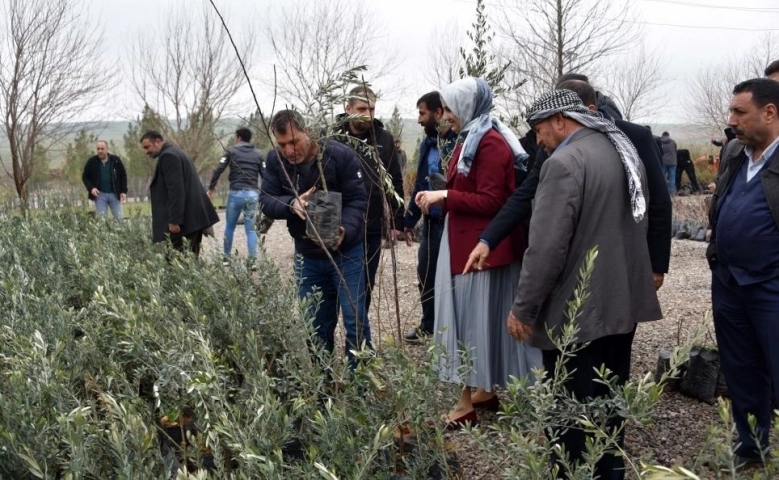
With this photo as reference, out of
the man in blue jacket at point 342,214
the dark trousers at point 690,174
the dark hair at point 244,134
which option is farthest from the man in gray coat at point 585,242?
the dark trousers at point 690,174

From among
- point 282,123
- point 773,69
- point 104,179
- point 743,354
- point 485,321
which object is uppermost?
point 773,69

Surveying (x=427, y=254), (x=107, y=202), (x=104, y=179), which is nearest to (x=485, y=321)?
(x=427, y=254)

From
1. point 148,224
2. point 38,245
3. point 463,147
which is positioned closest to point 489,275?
point 463,147

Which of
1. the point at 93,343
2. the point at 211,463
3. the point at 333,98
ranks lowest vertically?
the point at 211,463

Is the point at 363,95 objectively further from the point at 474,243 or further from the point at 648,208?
the point at 648,208

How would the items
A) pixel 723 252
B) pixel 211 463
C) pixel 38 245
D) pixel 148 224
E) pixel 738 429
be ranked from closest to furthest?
pixel 211 463
pixel 723 252
pixel 738 429
pixel 38 245
pixel 148 224

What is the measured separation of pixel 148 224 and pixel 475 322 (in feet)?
18.6

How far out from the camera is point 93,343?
10.2 ft

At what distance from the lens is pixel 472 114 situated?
368 cm

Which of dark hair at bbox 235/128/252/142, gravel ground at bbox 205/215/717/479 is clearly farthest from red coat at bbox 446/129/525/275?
dark hair at bbox 235/128/252/142

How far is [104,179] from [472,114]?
9.75 m

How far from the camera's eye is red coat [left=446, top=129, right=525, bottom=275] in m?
3.60

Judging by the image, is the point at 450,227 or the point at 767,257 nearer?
the point at 767,257

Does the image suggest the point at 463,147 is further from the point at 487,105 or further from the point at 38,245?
the point at 38,245
